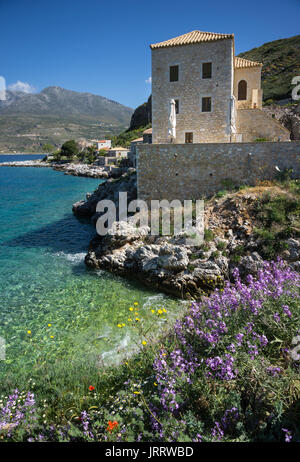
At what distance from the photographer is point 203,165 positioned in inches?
534

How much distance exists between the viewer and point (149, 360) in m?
4.71

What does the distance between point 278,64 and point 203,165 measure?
4218 cm

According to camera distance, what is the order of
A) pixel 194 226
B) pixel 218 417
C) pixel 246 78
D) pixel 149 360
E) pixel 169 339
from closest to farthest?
pixel 218 417, pixel 149 360, pixel 169 339, pixel 194 226, pixel 246 78

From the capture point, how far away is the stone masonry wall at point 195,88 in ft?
51.5

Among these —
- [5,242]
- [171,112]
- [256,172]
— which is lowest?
[5,242]

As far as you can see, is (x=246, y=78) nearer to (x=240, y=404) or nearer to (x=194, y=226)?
(x=194, y=226)

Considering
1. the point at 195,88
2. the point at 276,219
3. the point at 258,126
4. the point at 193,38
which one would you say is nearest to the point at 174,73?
the point at 195,88

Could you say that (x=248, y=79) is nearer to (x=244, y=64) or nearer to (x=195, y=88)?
(x=244, y=64)

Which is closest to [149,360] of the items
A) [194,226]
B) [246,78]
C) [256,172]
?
[194,226]

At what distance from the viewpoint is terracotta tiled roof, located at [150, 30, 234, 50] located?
15.3m

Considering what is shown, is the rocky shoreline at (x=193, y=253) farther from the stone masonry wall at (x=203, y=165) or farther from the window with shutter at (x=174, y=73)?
the window with shutter at (x=174, y=73)

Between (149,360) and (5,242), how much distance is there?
15.3 m

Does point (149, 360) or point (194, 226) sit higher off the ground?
point (194, 226)

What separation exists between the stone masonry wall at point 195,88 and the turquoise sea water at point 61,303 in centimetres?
975
